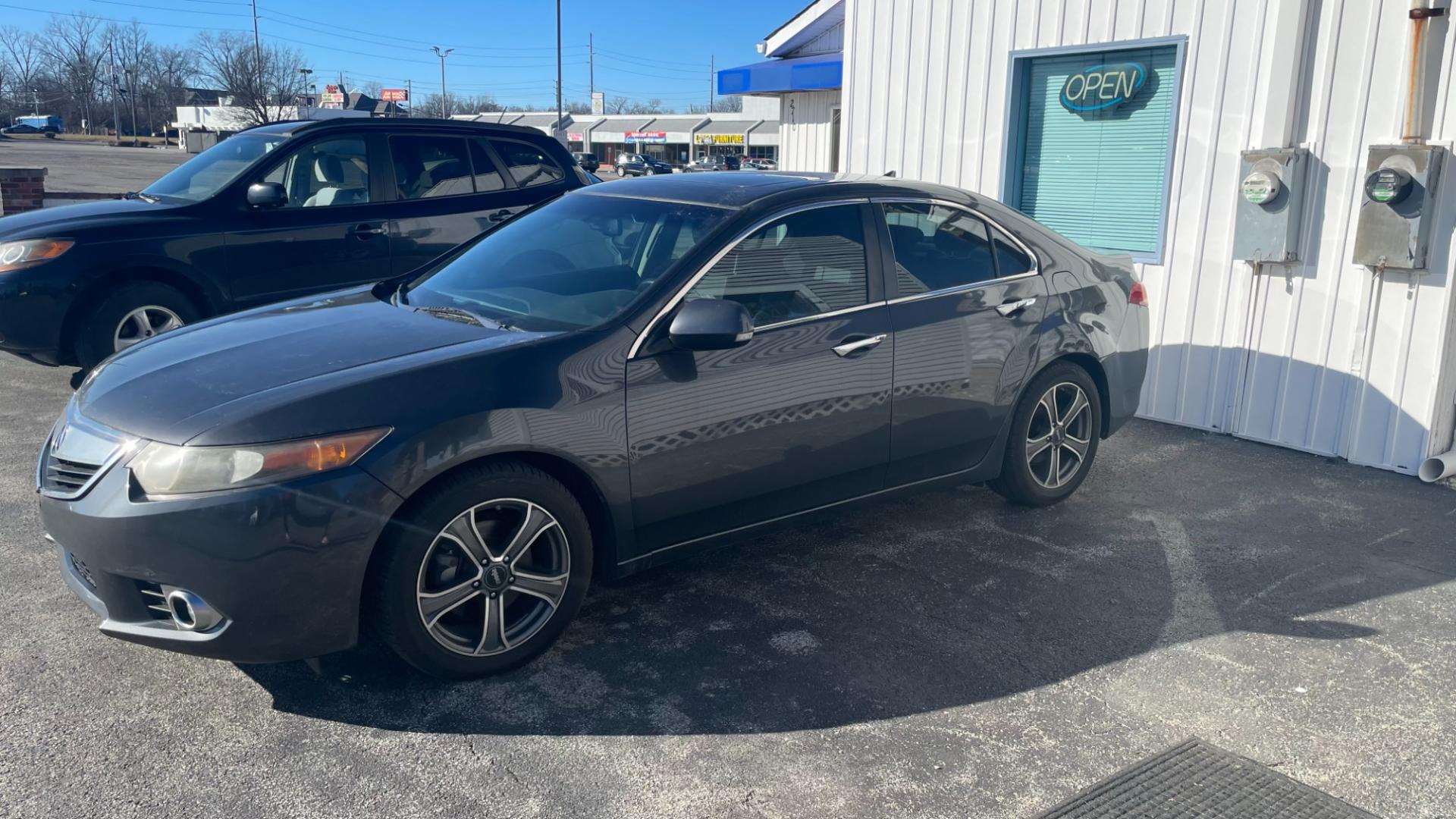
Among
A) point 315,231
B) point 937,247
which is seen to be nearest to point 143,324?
point 315,231

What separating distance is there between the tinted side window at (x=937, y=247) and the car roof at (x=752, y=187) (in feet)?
0.34

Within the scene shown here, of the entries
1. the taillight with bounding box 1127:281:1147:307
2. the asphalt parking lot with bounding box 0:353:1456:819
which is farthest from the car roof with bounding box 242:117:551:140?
the taillight with bounding box 1127:281:1147:307

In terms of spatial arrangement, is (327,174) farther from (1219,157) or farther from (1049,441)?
(1219,157)

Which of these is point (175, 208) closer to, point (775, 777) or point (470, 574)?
point (470, 574)

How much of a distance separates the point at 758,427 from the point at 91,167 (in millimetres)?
42066

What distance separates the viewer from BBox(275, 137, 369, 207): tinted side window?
24.2ft

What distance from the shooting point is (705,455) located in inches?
153

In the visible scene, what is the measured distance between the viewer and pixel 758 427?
3.99 meters

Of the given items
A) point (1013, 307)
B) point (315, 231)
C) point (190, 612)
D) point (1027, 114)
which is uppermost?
point (1027, 114)

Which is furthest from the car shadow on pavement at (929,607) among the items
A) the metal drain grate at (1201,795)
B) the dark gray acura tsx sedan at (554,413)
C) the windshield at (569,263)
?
the windshield at (569,263)

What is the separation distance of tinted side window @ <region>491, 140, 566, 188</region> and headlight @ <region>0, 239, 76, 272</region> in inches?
116

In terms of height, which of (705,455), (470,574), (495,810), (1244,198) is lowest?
(495,810)

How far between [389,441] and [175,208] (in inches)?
187

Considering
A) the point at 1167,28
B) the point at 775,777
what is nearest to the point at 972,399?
the point at 775,777
